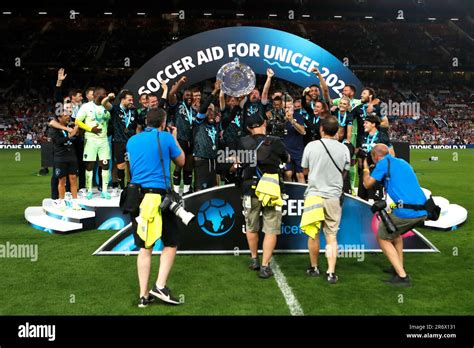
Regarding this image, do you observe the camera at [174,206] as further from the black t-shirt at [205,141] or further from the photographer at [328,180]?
the black t-shirt at [205,141]

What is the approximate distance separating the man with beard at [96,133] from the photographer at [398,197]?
503 cm

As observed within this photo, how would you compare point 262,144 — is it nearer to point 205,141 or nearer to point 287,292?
point 287,292

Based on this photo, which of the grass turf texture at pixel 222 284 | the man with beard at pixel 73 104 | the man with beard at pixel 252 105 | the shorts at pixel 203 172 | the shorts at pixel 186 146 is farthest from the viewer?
the shorts at pixel 186 146

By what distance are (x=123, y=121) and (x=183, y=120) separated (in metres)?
1.03

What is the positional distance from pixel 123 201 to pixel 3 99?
41293 millimetres

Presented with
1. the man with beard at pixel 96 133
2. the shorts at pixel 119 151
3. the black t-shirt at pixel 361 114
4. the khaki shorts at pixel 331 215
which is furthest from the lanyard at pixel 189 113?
the khaki shorts at pixel 331 215

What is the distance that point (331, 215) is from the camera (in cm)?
Result: 602

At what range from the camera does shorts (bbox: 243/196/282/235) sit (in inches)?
247

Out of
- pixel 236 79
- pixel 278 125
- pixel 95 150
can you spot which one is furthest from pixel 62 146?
pixel 278 125

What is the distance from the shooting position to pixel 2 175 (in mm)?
18016

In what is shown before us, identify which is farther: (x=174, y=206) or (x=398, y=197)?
(x=398, y=197)

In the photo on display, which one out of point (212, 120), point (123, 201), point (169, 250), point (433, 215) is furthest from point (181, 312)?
point (212, 120)

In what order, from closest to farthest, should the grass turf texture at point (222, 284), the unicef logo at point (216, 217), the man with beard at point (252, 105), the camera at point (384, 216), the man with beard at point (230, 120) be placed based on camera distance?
the grass turf texture at point (222, 284), the camera at point (384, 216), the unicef logo at point (216, 217), the man with beard at point (230, 120), the man with beard at point (252, 105)

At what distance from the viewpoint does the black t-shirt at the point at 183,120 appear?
9.31 m
